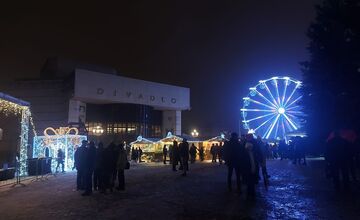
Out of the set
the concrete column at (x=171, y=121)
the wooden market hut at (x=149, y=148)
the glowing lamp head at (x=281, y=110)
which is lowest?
the wooden market hut at (x=149, y=148)

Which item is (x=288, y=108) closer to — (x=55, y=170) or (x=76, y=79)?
(x=55, y=170)

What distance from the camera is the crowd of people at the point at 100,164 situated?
→ 42.0 feet

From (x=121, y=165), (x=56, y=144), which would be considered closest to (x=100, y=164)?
(x=121, y=165)

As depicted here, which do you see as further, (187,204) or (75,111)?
(75,111)

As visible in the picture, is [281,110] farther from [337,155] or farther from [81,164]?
[81,164]

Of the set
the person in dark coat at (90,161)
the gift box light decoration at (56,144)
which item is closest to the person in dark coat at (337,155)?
the person in dark coat at (90,161)

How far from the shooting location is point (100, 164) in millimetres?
13086

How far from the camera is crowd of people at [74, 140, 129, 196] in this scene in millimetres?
12814

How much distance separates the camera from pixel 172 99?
7869 cm

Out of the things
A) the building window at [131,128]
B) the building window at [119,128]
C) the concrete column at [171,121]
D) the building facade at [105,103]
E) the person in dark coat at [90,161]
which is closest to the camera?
the person in dark coat at [90,161]

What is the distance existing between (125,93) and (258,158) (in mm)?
61134

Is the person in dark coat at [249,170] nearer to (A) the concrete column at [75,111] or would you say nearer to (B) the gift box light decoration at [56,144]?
(B) the gift box light decoration at [56,144]

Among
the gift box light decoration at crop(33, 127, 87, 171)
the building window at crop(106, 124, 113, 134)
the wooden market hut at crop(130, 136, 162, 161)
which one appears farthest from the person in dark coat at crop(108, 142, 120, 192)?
the building window at crop(106, 124, 113, 134)

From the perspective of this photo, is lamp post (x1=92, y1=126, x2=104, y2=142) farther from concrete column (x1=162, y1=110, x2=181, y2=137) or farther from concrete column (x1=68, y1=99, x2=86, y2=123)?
concrete column (x1=162, y1=110, x2=181, y2=137)
